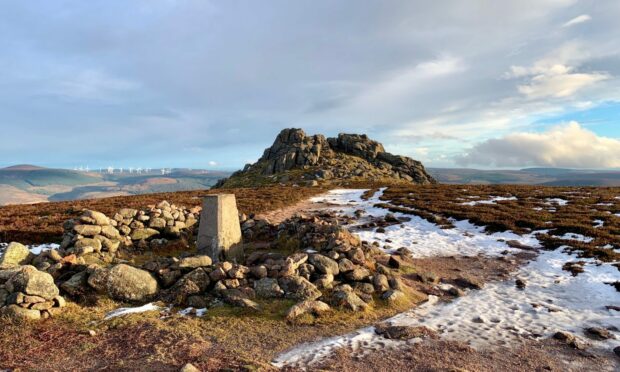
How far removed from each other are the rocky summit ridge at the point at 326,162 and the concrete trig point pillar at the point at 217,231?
6504 centimetres

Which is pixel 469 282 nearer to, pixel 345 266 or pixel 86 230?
pixel 345 266

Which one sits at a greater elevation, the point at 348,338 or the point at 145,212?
the point at 145,212

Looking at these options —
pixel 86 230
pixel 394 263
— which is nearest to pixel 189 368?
pixel 394 263

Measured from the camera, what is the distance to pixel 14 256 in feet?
45.4

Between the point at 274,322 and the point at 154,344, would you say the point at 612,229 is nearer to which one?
the point at 274,322

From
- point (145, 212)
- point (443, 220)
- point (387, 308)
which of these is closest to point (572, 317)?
point (387, 308)

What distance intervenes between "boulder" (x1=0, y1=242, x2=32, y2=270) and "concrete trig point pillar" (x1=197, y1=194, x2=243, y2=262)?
7.03 m

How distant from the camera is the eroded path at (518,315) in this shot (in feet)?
28.8

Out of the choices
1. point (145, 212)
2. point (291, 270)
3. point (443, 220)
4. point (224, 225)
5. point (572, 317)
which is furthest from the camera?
point (443, 220)

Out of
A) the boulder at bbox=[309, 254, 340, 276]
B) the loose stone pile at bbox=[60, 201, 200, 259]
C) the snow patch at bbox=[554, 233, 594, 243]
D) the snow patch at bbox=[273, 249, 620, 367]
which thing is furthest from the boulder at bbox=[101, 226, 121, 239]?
the snow patch at bbox=[554, 233, 594, 243]

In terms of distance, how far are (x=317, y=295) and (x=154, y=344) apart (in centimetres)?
526

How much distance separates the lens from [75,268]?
42.5 feet

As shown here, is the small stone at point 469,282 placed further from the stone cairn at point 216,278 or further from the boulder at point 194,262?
the boulder at point 194,262

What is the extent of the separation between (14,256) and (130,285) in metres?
6.25
